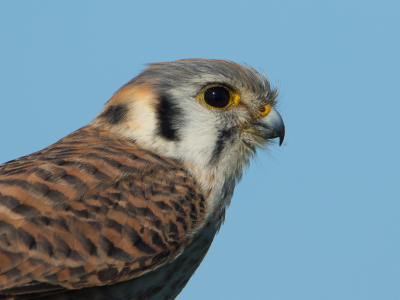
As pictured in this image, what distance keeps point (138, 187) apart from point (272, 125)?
1376 mm

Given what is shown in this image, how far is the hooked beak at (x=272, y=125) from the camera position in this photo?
207 inches

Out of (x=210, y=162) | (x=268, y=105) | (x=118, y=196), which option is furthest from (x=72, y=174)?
(x=268, y=105)

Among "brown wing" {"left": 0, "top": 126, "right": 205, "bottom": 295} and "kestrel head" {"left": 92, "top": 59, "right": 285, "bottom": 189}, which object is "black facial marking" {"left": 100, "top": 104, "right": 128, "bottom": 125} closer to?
"kestrel head" {"left": 92, "top": 59, "right": 285, "bottom": 189}

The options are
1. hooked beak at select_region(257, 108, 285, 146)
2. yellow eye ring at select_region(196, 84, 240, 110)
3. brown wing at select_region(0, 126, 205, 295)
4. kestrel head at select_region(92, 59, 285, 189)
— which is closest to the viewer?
brown wing at select_region(0, 126, 205, 295)

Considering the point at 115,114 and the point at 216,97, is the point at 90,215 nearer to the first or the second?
the point at 115,114

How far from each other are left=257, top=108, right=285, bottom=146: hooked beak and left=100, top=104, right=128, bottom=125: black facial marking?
3.53 ft

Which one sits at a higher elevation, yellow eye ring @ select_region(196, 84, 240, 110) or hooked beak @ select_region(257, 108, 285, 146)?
yellow eye ring @ select_region(196, 84, 240, 110)

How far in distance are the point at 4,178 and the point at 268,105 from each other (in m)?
2.21

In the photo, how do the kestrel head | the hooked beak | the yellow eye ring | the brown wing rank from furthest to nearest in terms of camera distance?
the hooked beak → the yellow eye ring → the kestrel head → the brown wing

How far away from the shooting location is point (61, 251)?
402cm

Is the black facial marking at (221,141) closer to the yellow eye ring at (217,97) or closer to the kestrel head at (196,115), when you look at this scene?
the kestrel head at (196,115)

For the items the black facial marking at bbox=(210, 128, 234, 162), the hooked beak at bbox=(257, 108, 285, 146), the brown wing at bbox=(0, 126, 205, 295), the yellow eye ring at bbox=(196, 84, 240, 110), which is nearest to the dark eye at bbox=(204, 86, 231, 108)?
the yellow eye ring at bbox=(196, 84, 240, 110)

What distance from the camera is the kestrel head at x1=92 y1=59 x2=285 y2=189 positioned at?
4.82 m

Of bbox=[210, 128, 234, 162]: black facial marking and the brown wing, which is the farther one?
bbox=[210, 128, 234, 162]: black facial marking
